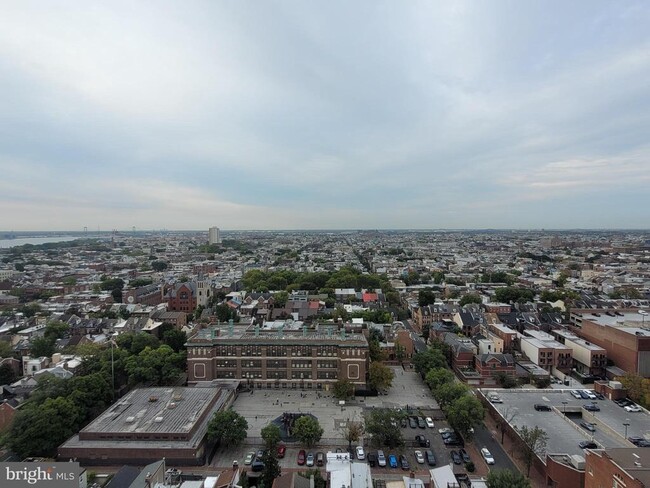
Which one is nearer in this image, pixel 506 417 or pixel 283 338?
pixel 506 417

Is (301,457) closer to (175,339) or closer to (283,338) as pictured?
(283,338)

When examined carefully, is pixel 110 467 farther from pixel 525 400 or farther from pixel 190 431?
pixel 525 400

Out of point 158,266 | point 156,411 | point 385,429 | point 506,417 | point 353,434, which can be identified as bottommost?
point 506,417

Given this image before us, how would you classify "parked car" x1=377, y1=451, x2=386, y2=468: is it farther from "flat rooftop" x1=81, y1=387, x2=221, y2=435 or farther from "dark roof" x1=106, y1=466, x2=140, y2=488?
"dark roof" x1=106, y1=466, x2=140, y2=488

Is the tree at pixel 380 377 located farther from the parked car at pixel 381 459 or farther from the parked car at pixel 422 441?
the parked car at pixel 381 459

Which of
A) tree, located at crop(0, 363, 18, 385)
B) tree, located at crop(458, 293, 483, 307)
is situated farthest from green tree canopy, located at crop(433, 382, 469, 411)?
tree, located at crop(0, 363, 18, 385)

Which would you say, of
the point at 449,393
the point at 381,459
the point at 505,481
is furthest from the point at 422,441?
the point at 505,481
